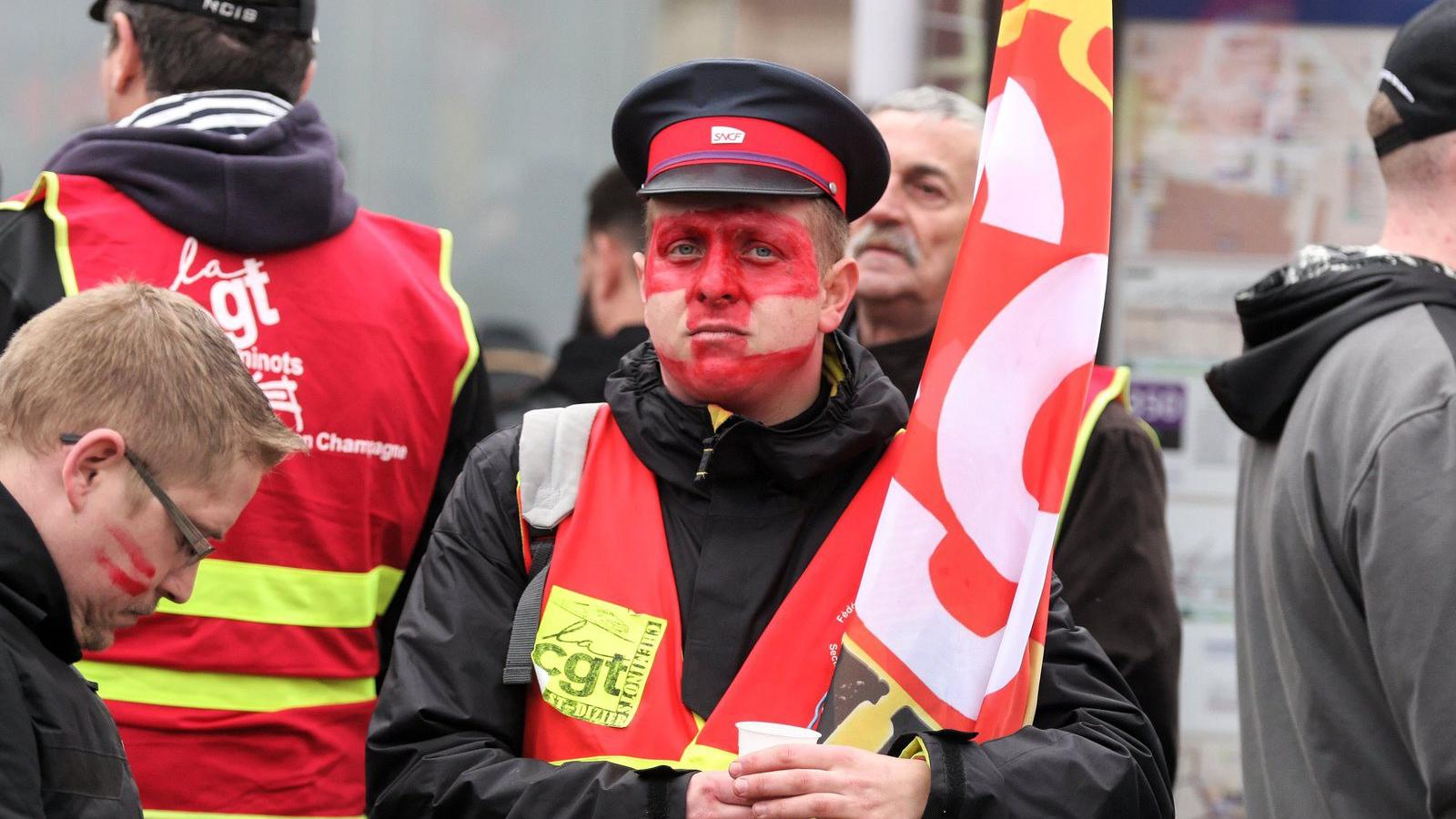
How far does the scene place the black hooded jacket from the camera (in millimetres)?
3051

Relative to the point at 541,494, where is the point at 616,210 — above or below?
above

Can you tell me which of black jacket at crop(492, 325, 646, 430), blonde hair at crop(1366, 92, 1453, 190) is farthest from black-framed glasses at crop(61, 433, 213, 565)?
black jacket at crop(492, 325, 646, 430)

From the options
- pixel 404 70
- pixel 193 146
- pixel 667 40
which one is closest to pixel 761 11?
pixel 667 40

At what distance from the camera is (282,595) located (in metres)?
3.32

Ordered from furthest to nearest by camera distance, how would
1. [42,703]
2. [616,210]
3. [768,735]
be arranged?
[616,210], [768,735], [42,703]

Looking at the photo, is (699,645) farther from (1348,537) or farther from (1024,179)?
(1348,537)

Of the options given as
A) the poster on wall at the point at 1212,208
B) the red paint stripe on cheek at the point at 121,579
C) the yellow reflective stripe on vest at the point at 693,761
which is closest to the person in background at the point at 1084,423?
the yellow reflective stripe on vest at the point at 693,761

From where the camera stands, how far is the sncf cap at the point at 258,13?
3457mm

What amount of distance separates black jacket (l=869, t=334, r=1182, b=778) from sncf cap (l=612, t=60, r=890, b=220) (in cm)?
91

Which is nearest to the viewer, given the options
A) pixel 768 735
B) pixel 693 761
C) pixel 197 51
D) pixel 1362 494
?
pixel 768 735

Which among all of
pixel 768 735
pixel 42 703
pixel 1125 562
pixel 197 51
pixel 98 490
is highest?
pixel 197 51

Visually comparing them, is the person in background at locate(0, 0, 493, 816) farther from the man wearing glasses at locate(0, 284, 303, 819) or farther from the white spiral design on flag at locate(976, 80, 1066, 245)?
the white spiral design on flag at locate(976, 80, 1066, 245)

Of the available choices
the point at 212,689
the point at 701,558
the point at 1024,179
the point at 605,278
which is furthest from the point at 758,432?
the point at 605,278

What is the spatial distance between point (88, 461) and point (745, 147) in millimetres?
1095
